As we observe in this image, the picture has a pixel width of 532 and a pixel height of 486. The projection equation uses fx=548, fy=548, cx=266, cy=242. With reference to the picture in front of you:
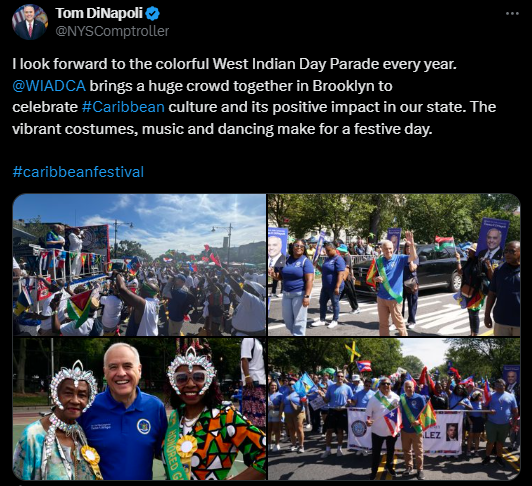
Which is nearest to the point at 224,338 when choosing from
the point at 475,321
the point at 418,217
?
the point at 418,217

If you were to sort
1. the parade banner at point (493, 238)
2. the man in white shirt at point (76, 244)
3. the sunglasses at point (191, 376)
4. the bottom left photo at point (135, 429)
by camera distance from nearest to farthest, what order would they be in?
the bottom left photo at point (135, 429) < the sunglasses at point (191, 376) < the parade banner at point (493, 238) < the man in white shirt at point (76, 244)

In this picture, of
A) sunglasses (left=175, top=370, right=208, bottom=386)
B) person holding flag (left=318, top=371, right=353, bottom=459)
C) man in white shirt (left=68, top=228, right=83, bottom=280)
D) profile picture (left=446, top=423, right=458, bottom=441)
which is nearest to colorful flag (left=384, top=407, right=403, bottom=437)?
person holding flag (left=318, top=371, right=353, bottom=459)

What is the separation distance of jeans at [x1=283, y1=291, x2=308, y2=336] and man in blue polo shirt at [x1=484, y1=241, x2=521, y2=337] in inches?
78.2

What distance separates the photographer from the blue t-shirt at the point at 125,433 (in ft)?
15.0

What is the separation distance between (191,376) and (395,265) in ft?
8.48

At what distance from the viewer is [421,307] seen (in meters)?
5.96

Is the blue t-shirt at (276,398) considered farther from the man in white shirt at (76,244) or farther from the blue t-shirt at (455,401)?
the man in white shirt at (76,244)

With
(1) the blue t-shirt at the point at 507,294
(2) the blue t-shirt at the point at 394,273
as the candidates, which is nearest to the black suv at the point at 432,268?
(2) the blue t-shirt at the point at 394,273

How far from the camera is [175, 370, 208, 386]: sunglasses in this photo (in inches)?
179

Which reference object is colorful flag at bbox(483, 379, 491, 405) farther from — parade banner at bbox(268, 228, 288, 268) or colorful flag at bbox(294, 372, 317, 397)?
parade banner at bbox(268, 228, 288, 268)

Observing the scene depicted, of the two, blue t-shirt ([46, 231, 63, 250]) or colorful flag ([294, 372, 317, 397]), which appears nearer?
blue t-shirt ([46, 231, 63, 250])

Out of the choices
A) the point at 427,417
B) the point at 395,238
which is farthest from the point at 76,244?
the point at 427,417

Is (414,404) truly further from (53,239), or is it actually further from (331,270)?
(53,239)

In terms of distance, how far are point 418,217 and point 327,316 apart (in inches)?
55.8
